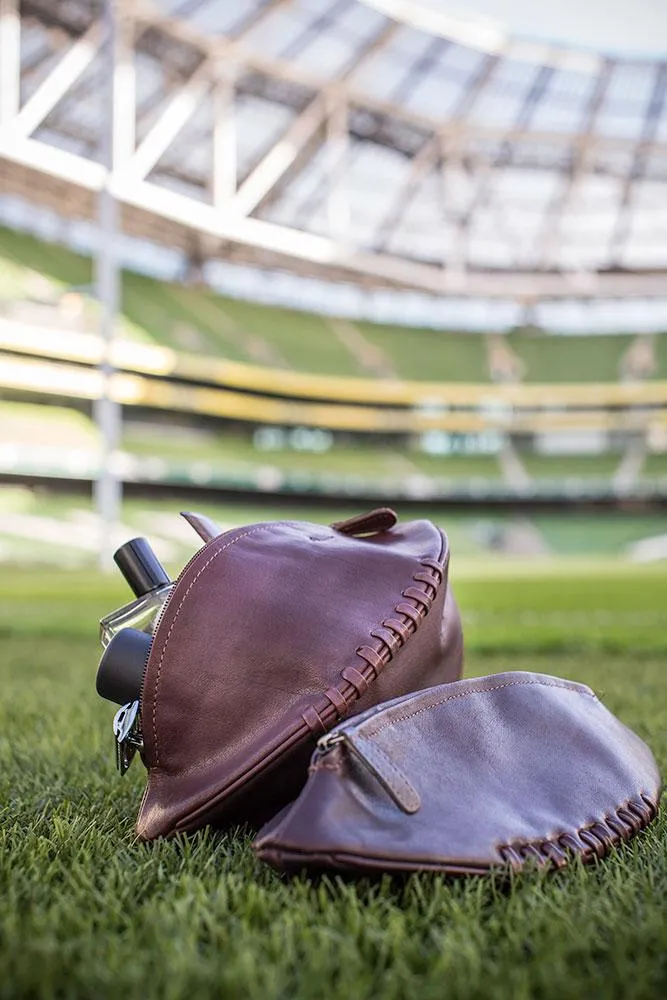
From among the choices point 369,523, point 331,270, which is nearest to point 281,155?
point 331,270

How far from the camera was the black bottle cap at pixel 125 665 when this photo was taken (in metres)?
1.31

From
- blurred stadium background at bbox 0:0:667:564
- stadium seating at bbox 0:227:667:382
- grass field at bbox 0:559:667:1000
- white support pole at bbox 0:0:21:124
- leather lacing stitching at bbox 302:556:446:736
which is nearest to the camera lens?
grass field at bbox 0:559:667:1000

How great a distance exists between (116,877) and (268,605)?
42cm

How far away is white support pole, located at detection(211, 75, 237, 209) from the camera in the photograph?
720 inches

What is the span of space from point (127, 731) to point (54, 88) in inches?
665

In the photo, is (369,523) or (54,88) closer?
(369,523)

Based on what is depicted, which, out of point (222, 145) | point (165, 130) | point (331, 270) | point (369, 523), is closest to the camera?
point (369, 523)

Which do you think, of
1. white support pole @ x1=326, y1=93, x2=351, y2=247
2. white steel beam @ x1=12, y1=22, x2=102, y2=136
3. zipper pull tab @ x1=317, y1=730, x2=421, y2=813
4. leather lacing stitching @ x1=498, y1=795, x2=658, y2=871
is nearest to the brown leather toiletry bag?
zipper pull tab @ x1=317, y1=730, x2=421, y2=813

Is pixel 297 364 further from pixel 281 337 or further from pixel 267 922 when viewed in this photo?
pixel 267 922

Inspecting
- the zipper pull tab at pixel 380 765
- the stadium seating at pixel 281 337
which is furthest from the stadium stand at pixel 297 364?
the zipper pull tab at pixel 380 765

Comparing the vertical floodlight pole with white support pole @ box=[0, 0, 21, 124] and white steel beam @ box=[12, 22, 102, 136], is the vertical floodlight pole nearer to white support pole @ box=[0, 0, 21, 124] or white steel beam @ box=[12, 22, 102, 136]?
white steel beam @ box=[12, 22, 102, 136]

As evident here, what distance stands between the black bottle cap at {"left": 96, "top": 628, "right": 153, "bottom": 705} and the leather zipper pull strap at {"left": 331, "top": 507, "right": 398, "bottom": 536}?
16.9 inches

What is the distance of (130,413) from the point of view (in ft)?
88.7

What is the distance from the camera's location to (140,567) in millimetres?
1452
